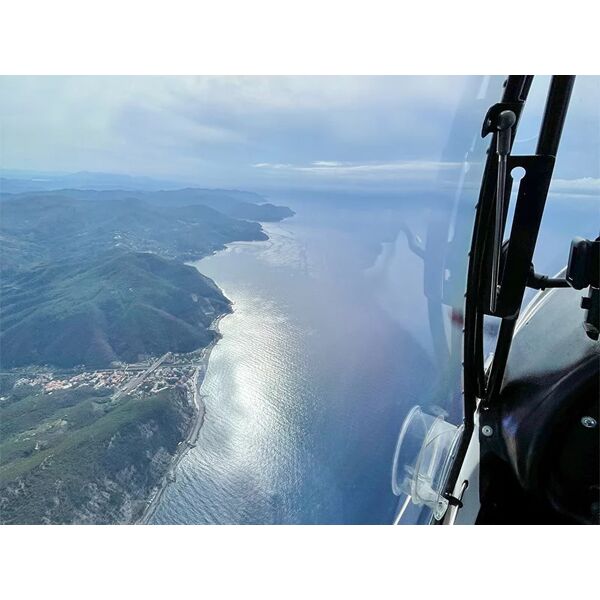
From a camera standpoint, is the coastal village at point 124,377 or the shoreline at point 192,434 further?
the coastal village at point 124,377

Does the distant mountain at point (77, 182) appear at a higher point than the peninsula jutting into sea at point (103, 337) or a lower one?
higher

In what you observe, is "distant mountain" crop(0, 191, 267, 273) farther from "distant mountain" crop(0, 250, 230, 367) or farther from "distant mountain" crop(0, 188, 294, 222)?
"distant mountain" crop(0, 250, 230, 367)

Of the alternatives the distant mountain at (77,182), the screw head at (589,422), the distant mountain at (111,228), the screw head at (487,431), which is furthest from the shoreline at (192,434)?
the screw head at (589,422)

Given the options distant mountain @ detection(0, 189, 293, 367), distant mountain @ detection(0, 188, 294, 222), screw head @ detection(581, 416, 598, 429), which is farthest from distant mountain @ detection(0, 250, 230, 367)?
screw head @ detection(581, 416, 598, 429)

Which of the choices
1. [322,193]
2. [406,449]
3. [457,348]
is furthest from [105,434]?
[457,348]

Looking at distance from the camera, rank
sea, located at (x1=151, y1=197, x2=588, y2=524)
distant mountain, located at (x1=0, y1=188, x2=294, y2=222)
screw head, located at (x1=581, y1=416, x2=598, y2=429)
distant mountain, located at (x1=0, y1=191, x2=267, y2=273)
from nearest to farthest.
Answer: screw head, located at (x1=581, y1=416, x2=598, y2=429) → sea, located at (x1=151, y1=197, x2=588, y2=524) → distant mountain, located at (x1=0, y1=188, x2=294, y2=222) → distant mountain, located at (x1=0, y1=191, x2=267, y2=273)

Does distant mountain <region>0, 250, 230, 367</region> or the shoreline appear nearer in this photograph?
the shoreline

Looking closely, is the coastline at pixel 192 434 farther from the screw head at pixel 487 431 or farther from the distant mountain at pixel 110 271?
the screw head at pixel 487 431

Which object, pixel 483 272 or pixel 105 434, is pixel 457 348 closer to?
pixel 483 272
